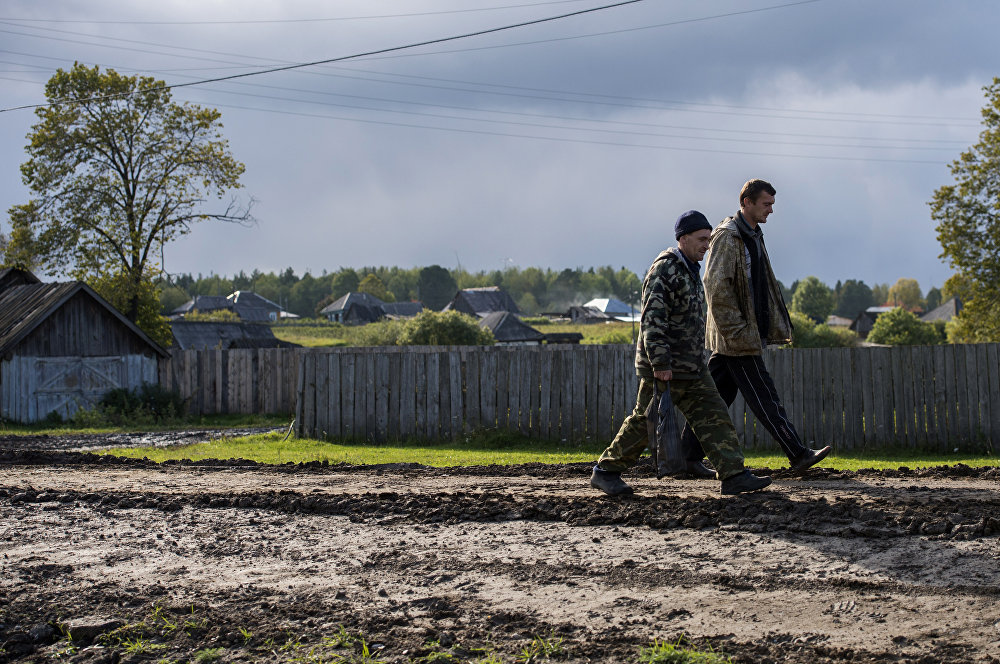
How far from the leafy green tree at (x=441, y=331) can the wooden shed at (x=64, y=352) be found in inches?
762

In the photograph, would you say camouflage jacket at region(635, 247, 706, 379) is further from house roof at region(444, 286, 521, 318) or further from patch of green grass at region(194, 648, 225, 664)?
house roof at region(444, 286, 521, 318)

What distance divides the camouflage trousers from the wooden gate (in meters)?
23.7

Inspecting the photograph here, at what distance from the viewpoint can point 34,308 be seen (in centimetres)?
2658

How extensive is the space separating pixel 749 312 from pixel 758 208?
0.82m

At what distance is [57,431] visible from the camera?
73.1 ft

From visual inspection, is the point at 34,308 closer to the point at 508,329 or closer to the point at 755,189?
the point at 755,189

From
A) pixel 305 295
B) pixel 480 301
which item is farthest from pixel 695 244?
pixel 305 295

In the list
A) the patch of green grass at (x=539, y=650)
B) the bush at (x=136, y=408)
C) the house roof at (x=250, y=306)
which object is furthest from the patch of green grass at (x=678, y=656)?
the house roof at (x=250, y=306)

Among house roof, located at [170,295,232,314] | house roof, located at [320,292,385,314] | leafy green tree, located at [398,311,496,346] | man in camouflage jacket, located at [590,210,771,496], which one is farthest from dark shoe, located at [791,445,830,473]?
house roof, located at [170,295,232,314]

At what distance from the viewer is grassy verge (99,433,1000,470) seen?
11773mm

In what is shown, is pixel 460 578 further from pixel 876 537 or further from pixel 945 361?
pixel 945 361

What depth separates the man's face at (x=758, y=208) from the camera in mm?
6863

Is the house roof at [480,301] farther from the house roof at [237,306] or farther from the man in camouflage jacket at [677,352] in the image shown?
the man in camouflage jacket at [677,352]

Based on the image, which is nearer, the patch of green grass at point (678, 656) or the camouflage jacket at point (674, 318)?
the patch of green grass at point (678, 656)
